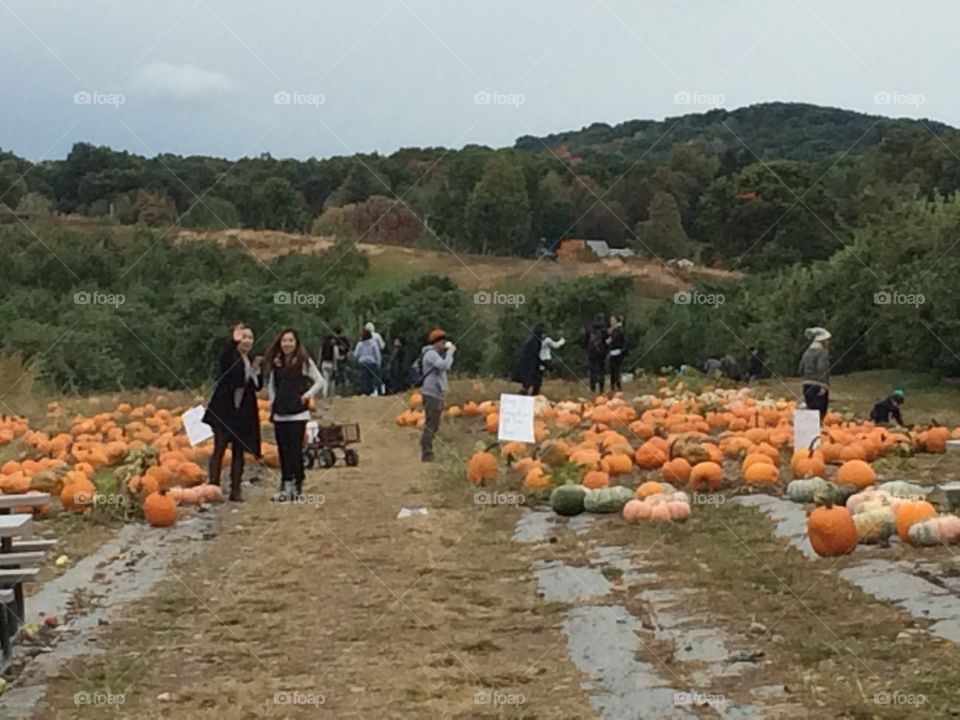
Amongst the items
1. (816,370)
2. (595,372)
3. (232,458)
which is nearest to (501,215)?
(595,372)

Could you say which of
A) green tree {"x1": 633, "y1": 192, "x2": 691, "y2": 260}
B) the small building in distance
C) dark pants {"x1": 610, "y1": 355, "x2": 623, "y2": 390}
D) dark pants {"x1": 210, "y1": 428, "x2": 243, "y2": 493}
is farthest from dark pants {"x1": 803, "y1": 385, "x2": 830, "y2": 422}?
green tree {"x1": 633, "y1": 192, "x2": 691, "y2": 260}

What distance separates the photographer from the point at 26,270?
86.6 feet

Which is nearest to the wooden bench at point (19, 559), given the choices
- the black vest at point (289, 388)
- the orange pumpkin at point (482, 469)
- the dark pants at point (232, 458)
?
the black vest at point (289, 388)

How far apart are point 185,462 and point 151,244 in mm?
18777

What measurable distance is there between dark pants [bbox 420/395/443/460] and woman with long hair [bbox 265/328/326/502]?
2095mm

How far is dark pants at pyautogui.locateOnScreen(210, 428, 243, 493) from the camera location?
34.2 ft

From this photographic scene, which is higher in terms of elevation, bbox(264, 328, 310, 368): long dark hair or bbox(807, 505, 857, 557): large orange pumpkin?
bbox(264, 328, 310, 368): long dark hair

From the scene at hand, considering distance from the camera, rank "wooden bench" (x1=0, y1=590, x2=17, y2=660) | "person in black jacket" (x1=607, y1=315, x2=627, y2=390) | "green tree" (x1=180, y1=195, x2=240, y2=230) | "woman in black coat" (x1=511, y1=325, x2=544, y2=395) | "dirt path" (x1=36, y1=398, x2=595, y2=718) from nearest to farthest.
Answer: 1. "dirt path" (x1=36, y1=398, x2=595, y2=718)
2. "wooden bench" (x1=0, y1=590, x2=17, y2=660)
3. "woman in black coat" (x1=511, y1=325, x2=544, y2=395)
4. "person in black jacket" (x1=607, y1=315, x2=627, y2=390)
5. "green tree" (x1=180, y1=195, x2=240, y2=230)

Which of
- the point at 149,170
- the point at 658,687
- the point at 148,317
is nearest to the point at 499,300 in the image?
the point at 148,317

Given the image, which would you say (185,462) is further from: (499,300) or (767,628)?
(499,300)

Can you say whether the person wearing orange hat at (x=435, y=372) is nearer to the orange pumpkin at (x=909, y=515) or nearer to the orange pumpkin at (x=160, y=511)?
the orange pumpkin at (x=160, y=511)

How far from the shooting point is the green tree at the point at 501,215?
40.1 meters

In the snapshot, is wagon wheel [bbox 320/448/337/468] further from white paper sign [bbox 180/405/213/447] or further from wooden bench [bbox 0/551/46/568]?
wooden bench [bbox 0/551/46/568]

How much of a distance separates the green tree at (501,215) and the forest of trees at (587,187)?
0.06 meters
